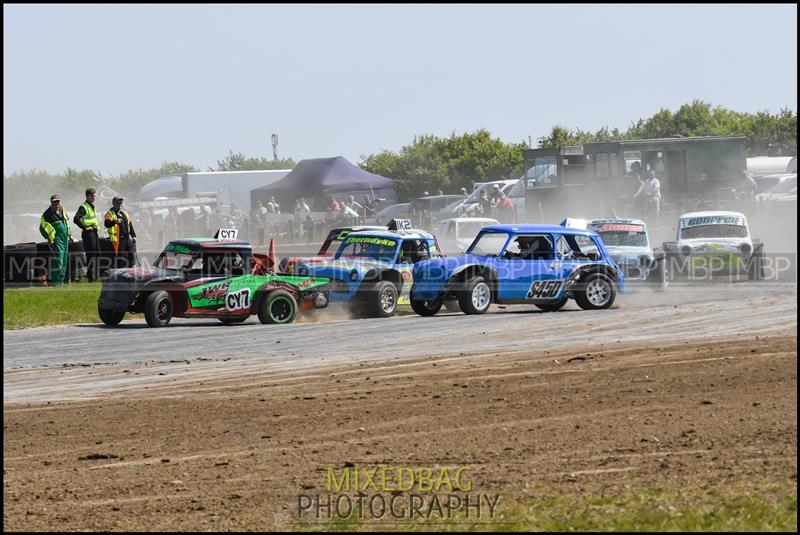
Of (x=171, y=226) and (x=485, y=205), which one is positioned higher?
(x=485, y=205)

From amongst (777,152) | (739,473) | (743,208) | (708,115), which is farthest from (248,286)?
(708,115)

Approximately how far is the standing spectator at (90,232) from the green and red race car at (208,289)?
4.34m

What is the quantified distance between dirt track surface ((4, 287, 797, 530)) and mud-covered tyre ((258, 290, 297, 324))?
210 centimetres

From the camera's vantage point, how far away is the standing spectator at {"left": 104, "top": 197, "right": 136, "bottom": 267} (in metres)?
22.1

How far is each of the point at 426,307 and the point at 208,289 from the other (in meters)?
3.54

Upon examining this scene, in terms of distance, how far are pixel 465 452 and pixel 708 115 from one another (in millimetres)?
62964

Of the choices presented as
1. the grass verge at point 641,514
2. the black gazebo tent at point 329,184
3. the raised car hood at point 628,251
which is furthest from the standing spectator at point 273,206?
the grass verge at point 641,514

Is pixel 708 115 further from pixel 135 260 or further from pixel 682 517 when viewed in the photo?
pixel 682 517

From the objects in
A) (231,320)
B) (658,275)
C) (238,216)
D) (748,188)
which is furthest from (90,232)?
(238,216)

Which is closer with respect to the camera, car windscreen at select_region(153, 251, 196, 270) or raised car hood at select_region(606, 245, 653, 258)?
car windscreen at select_region(153, 251, 196, 270)

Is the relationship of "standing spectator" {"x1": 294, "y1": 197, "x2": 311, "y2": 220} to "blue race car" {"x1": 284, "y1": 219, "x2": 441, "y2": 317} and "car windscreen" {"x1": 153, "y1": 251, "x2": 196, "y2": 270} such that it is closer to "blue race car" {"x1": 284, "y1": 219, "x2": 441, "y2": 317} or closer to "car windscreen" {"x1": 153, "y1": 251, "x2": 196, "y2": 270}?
"blue race car" {"x1": 284, "y1": 219, "x2": 441, "y2": 317}

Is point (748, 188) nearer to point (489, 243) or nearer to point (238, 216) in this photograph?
point (238, 216)

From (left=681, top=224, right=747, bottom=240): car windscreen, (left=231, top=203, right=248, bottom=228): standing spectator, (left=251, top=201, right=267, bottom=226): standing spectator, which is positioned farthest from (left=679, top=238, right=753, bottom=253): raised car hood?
(left=231, top=203, right=248, bottom=228): standing spectator

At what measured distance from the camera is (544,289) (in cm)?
1923
